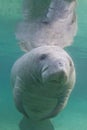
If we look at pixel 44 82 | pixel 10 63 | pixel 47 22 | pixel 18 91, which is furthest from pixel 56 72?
pixel 10 63

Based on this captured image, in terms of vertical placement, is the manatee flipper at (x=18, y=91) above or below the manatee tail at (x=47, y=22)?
below

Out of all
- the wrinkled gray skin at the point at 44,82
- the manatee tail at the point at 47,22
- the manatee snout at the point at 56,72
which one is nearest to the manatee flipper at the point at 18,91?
the wrinkled gray skin at the point at 44,82

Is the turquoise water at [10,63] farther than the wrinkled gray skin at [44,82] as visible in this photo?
Yes

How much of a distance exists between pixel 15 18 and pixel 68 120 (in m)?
5.58

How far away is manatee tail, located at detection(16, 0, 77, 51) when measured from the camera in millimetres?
10672

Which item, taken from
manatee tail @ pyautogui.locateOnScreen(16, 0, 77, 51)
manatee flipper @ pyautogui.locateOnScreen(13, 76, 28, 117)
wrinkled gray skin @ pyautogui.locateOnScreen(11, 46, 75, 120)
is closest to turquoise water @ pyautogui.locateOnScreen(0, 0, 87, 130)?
manatee tail @ pyautogui.locateOnScreen(16, 0, 77, 51)

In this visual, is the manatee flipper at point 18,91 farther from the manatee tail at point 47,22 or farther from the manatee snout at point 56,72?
the manatee tail at point 47,22

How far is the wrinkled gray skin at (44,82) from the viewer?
247 inches

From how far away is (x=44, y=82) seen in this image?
6797mm

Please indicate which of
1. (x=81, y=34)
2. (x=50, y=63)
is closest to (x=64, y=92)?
(x=50, y=63)

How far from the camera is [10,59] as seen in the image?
19.9 meters

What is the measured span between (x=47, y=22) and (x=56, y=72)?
5732 millimetres

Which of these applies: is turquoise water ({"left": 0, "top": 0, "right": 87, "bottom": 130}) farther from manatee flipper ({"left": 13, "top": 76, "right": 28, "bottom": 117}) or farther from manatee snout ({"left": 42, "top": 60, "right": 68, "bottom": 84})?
manatee snout ({"left": 42, "top": 60, "right": 68, "bottom": 84})

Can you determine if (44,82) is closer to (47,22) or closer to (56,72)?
(56,72)
